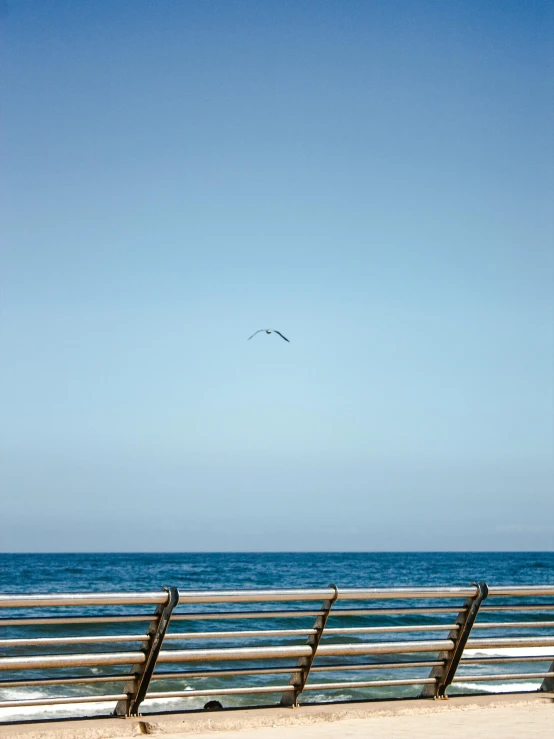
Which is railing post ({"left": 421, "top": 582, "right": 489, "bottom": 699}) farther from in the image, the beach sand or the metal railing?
the beach sand

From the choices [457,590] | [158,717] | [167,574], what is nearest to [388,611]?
[457,590]

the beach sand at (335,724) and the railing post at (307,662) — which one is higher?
the railing post at (307,662)

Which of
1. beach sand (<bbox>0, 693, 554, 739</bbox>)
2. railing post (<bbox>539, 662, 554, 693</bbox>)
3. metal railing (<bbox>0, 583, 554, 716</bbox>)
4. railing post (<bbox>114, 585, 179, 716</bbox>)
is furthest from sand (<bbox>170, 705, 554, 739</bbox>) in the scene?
railing post (<bbox>539, 662, 554, 693</bbox>)

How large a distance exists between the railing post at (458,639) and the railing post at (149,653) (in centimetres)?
228

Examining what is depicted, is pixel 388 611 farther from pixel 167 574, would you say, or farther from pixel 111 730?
pixel 167 574

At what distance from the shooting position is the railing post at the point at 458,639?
659 cm

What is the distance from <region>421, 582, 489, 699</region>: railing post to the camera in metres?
6.59

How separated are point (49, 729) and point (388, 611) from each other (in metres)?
2.66

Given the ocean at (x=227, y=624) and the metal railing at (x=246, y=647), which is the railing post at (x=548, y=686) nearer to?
the metal railing at (x=246, y=647)

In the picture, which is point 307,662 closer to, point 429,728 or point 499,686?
A: point 429,728

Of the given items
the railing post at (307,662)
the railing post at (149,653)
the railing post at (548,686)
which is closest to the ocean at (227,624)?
the railing post at (548,686)

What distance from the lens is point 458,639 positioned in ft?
21.7

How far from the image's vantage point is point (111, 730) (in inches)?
217

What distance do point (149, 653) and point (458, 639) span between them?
7.82 ft
